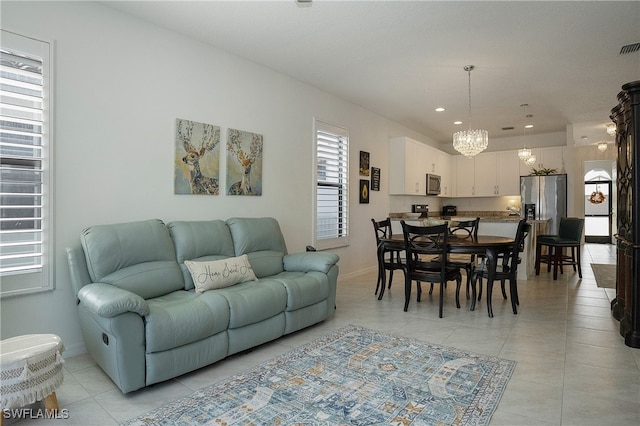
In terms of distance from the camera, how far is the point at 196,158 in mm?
3668

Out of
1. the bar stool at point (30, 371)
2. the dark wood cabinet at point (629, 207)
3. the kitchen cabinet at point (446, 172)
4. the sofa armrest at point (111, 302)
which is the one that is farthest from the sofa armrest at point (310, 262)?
the kitchen cabinet at point (446, 172)

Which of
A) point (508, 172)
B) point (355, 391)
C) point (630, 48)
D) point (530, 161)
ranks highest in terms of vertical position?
point (630, 48)

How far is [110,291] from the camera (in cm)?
228

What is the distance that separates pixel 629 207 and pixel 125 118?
14.6 ft

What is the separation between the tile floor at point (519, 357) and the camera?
2.09 metres

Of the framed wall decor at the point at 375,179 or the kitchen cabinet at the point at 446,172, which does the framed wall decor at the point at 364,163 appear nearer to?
the framed wall decor at the point at 375,179

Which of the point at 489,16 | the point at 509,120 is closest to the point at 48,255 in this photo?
the point at 489,16

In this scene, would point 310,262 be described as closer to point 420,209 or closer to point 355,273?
point 355,273

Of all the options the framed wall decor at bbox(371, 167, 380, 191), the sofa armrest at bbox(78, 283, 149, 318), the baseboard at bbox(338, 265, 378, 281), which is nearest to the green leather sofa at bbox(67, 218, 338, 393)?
the sofa armrest at bbox(78, 283, 149, 318)

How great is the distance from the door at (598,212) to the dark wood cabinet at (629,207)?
375 inches

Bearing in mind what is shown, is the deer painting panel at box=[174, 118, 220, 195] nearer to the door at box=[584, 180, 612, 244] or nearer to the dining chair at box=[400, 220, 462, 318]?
the dining chair at box=[400, 220, 462, 318]

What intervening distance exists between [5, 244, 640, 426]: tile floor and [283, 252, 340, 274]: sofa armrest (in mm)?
580

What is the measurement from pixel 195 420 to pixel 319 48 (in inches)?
139

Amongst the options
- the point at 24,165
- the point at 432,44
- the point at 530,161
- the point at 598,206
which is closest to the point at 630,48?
the point at 432,44
